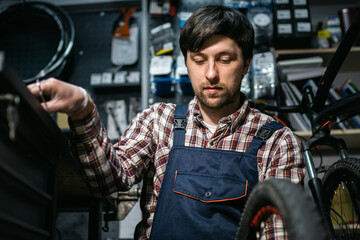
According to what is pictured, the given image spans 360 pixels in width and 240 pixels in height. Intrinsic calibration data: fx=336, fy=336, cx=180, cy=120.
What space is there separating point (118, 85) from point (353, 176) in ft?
5.33

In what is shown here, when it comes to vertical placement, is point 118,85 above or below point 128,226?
above

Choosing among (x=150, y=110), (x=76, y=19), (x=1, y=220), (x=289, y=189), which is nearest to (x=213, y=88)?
(x=150, y=110)

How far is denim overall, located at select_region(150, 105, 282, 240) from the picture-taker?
3.01 feet

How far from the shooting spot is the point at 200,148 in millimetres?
1053

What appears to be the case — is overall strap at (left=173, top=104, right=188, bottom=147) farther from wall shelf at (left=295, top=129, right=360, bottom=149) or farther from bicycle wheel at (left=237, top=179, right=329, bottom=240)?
wall shelf at (left=295, top=129, right=360, bottom=149)

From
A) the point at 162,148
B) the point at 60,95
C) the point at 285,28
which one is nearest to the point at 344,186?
the point at 162,148

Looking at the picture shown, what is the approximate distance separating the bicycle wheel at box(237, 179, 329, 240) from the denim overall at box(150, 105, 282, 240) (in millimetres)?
188

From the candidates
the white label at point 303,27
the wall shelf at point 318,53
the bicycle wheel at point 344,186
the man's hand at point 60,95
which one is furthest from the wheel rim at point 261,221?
the white label at point 303,27

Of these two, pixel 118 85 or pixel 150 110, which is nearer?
pixel 150 110

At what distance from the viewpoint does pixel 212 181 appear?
98 cm

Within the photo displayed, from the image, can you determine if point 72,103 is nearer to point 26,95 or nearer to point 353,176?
point 26,95

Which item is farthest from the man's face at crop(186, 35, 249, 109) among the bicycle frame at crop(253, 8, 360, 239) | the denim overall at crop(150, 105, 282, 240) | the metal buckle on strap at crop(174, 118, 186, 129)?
the bicycle frame at crop(253, 8, 360, 239)

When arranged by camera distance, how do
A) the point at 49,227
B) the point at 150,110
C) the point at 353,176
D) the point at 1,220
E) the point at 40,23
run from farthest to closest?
the point at 40,23, the point at 150,110, the point at 353,176, the point at 49,227, the point at 1,220

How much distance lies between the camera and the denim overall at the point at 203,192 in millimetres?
918
